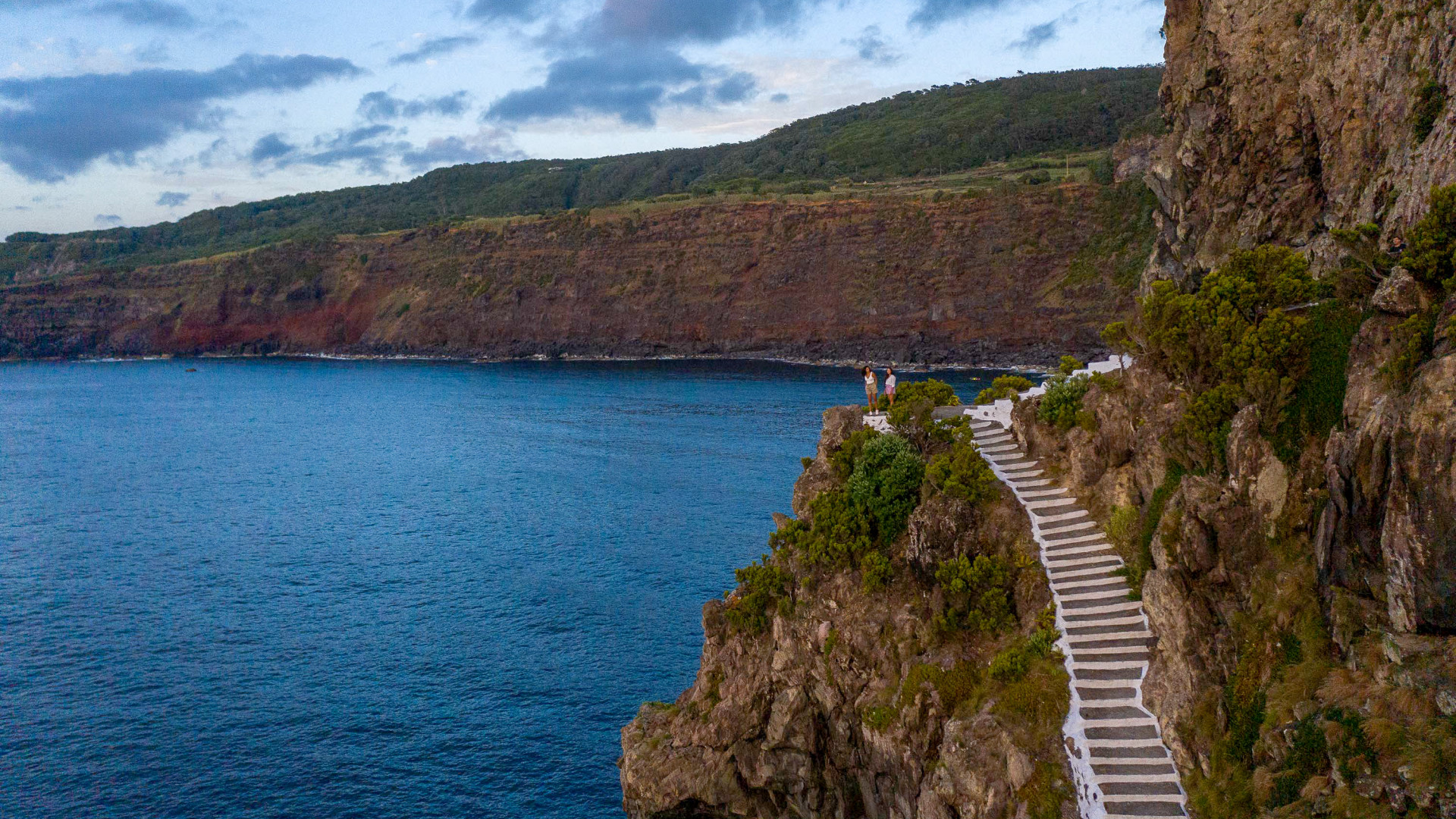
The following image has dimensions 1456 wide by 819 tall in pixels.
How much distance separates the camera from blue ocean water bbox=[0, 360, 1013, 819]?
120 ft

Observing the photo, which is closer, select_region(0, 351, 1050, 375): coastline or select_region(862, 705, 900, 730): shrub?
select_region(862, 705, 900, 730): shrub

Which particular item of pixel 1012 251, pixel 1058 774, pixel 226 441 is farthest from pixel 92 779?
pixel 1012 251

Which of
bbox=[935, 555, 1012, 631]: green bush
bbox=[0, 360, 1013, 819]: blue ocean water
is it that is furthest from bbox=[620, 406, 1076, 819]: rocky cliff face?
bbox=[0, 360, 1013, 819]: blue ocean water

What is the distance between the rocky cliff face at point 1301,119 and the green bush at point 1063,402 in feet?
23.6

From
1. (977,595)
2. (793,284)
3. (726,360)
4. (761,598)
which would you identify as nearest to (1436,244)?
(977,595)

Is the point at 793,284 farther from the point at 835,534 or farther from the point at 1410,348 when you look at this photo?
the point at 1410,348

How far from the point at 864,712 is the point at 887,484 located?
619 cm

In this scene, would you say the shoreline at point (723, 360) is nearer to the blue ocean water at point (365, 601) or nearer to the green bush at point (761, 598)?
the blue ocean water at point (365, 601)

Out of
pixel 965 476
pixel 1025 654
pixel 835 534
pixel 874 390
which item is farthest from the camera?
pixel 874 390

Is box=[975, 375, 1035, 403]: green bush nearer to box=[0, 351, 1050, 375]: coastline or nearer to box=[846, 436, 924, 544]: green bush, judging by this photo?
box=[846, 436, 924, 544]: green bush

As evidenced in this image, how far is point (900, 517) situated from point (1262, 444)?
974 cm

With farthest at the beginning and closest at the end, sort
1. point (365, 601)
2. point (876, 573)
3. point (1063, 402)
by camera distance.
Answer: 1. point (365, 601)
2. point (1063, 402)
3. point (876, 573)

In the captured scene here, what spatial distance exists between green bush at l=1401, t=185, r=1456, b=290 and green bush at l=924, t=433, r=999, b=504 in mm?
10802

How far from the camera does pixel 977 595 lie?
24.5 meters
